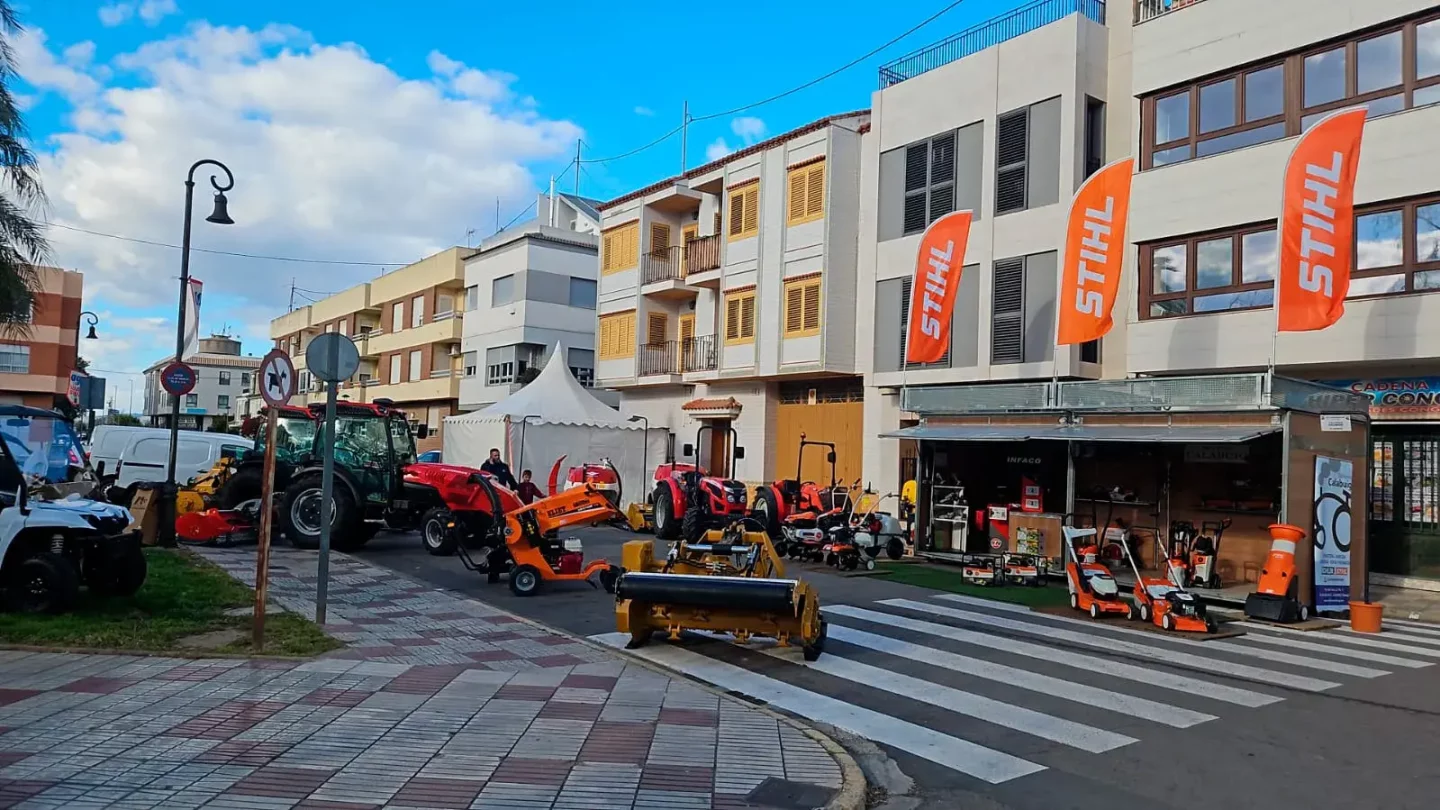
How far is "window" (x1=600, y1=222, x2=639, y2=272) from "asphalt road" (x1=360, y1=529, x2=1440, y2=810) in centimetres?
2138

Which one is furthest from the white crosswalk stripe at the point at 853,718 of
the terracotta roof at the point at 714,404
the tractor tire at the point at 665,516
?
the terracotta roof at the point at 714,404

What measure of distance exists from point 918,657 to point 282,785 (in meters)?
5.80

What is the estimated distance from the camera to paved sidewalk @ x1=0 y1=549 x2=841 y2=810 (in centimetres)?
511

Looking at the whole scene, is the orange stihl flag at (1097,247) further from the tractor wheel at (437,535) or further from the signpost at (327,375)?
the signpost at (327,375)

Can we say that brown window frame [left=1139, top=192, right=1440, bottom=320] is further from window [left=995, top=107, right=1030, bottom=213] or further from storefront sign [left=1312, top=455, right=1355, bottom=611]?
storefront sign [left=1312, top=455, right=1355, bottom=611]

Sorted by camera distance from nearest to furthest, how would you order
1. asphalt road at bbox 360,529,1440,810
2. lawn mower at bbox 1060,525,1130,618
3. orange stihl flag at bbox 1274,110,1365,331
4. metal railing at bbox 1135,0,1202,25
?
asphalt road at bbox 360,529,1440,810
lawn mower at bbox 1060,525,1130,618
orange stihl flag at bbox 1274,110,1365,331
metal railing at bbox 1135,0,1202,25

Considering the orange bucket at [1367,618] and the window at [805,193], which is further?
the window at [805,193]

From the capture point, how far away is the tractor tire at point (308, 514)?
1642cm

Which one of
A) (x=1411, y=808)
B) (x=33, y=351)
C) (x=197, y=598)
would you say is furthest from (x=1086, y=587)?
(x=33, y=351)

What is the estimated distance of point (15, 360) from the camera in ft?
163

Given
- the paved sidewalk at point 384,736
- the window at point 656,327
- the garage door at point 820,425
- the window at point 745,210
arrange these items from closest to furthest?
1. the paved sidewalk at point 384,736
2. the garage door at point 820,425
3. the window at point 745,210
4. the window at point 656,327

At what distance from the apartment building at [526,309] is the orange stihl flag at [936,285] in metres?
18.9

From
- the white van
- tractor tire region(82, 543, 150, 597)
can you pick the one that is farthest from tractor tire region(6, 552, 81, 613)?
the white van

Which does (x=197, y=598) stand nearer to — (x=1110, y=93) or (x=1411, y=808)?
(x=1411, y=808)
